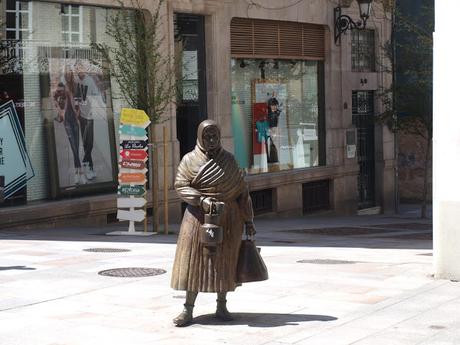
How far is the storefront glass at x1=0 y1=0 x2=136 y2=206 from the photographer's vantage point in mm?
16781

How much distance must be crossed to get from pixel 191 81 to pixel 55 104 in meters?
4.18

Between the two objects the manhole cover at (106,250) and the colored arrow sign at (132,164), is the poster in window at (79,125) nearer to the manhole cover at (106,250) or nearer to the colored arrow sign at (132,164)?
the colored arrow sign at (132,164)

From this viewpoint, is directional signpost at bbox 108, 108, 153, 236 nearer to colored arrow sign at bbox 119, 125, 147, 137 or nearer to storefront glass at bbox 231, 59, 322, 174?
colored arrow sign at bbox 119, 125, 147, 137

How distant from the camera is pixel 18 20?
16.8 meters

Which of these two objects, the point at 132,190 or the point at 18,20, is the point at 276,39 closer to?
the point at 18,20

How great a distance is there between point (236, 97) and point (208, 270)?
47.7 ft

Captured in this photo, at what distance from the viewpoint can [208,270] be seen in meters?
7.83

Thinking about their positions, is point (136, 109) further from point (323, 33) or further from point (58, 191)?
point (323, 33)

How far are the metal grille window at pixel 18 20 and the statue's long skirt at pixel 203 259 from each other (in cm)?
982

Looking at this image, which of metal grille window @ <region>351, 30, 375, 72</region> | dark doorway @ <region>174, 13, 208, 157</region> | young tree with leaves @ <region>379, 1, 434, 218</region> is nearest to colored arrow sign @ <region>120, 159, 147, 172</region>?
dark doorway @ <region>174, 13, 208, 157</region>

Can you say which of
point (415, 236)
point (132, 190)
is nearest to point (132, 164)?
point (132, 190)

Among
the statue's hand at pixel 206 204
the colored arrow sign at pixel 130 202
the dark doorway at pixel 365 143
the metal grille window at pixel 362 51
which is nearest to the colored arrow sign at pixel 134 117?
the colored arrow sign at pixel 130 202

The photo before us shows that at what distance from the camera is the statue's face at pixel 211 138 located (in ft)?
26.1

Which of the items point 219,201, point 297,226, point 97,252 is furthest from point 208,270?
point 297,226
